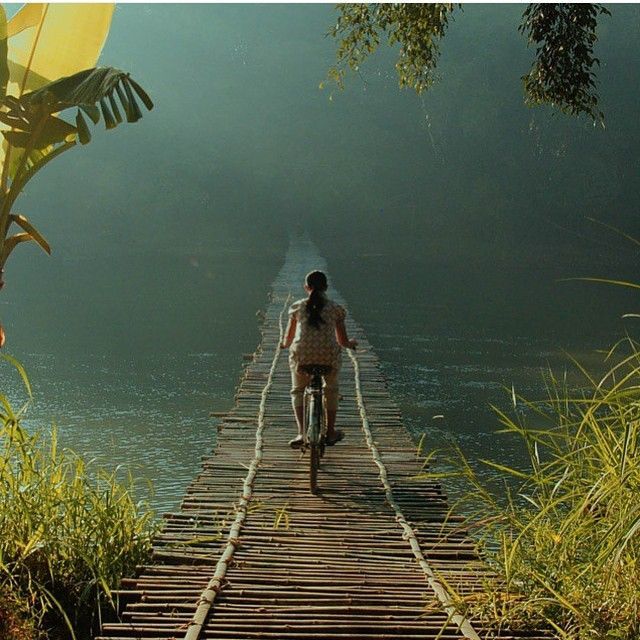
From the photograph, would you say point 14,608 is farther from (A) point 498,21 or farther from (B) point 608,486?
(A) point 498,21

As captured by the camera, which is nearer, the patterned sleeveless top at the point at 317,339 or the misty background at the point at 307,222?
the patterned sleeveless top at the point at 317,339

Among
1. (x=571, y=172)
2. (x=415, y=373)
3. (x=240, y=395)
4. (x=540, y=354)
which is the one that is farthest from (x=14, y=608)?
(x=571, y=172)

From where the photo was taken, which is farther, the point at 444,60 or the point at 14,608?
the point at 444,60

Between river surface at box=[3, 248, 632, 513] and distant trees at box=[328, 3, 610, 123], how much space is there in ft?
6.04

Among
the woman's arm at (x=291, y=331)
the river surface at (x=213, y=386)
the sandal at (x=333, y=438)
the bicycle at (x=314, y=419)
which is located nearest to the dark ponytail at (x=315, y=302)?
the woman's arm at (x=291, y=331)

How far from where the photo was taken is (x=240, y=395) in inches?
304

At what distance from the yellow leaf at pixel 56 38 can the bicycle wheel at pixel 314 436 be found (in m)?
1.88

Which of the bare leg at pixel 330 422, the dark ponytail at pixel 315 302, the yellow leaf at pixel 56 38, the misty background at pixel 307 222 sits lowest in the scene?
the misty background at pixel 307 222

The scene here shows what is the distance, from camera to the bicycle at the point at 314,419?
198 inches

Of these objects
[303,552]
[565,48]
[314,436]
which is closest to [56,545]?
[303,552]

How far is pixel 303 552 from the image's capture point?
3932mm

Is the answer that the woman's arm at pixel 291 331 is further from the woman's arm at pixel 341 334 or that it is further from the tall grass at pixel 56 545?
the tall grass at pixel 56 545

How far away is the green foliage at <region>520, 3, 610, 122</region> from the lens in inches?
226

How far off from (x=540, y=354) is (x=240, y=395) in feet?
21.4
